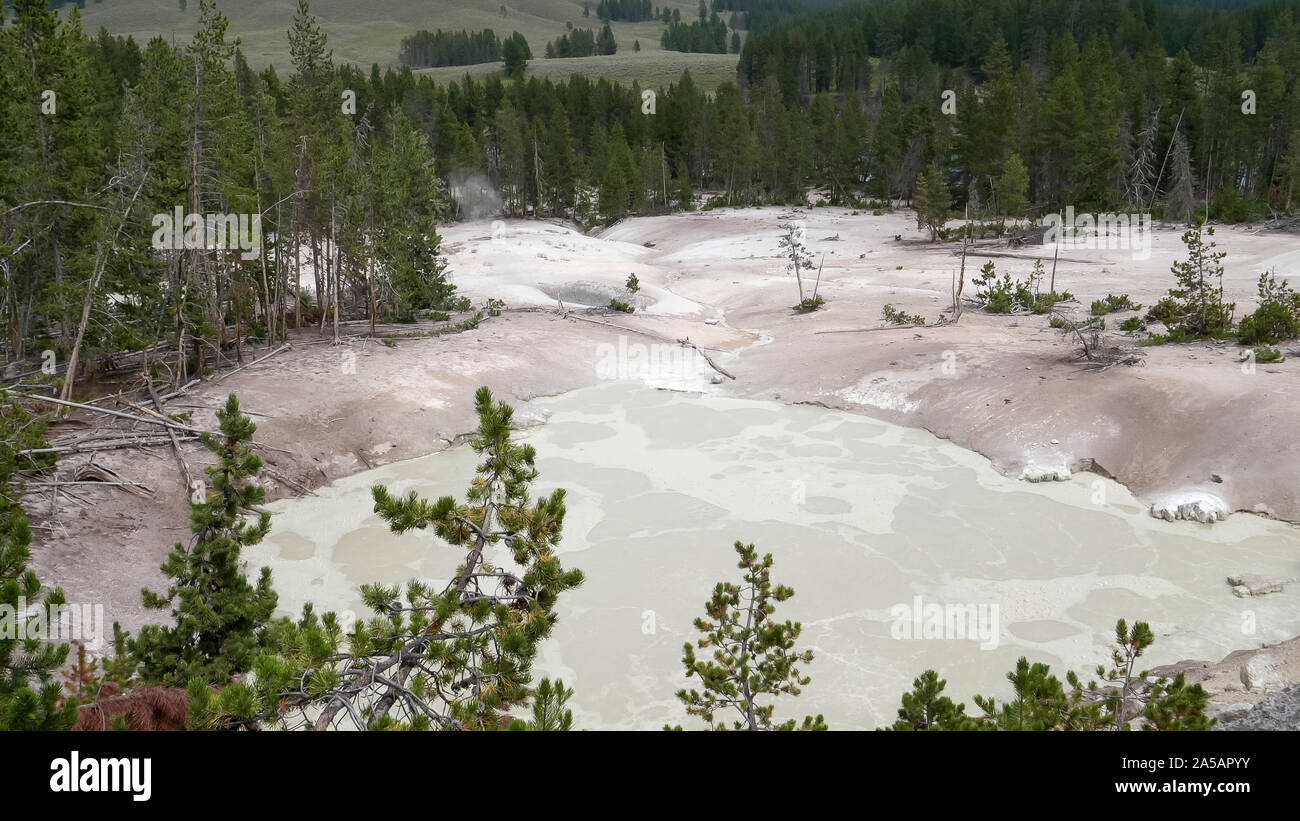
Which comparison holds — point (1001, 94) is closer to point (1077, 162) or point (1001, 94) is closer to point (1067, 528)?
point (1077, 162)

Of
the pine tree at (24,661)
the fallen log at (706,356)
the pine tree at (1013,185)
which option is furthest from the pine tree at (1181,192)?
the pine tree at (24,661)

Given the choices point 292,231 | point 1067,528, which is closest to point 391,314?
point 292,231

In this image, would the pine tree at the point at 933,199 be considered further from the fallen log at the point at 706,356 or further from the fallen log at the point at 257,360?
the fallen log at the point at 257,360

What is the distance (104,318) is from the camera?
67.9ft

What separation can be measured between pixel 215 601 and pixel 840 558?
1050 centimetres

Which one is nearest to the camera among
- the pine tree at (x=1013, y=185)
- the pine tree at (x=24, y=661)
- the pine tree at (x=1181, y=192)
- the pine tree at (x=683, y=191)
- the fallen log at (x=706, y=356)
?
the pine tree at (x=24, y=661)

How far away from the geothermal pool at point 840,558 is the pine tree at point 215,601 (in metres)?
4.53

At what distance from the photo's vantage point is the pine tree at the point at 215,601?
859 centimetres

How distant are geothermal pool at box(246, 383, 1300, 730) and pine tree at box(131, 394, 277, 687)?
453cm

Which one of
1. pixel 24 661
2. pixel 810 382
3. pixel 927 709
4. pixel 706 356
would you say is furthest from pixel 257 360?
pixel 927 709

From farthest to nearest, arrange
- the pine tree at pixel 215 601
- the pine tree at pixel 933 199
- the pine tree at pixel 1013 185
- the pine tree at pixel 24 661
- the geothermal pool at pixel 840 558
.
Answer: the pine tree at pixel 1013 185 → the pine tree at pixel 933 199 → the geothermal pool at pixel 840 558 → the pine tree at pixel 215 601 → the pine tree at pixel 24 661

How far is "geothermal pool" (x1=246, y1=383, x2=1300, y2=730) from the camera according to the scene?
1229 cm

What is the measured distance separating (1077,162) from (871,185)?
24042mm

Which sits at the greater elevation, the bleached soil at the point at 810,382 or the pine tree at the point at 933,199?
the pine tree at the point at 933,199
